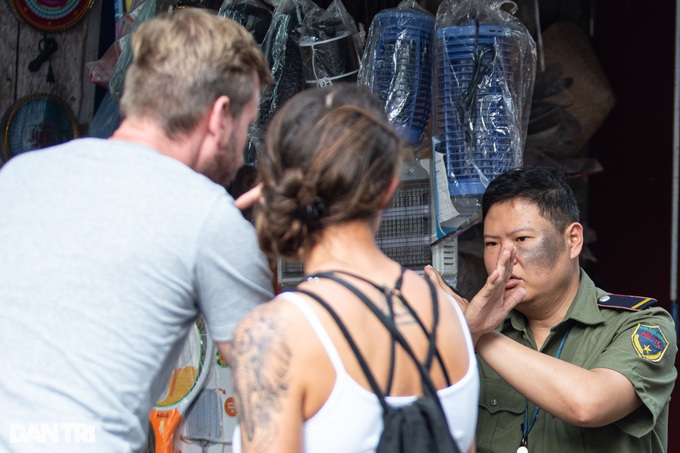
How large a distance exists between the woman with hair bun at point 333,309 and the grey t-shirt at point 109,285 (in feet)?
0.41

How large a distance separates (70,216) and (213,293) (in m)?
0.29

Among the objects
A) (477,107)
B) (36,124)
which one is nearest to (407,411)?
(477,107)

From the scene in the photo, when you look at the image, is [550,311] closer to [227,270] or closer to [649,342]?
[649,342]

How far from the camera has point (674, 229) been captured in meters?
4.23

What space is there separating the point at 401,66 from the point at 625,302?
100 cm

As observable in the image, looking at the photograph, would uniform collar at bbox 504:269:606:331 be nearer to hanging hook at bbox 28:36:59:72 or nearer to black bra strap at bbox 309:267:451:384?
black bra strap at bbox 309:267:451:384

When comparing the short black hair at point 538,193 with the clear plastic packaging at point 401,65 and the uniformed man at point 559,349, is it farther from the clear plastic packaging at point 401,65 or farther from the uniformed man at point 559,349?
the clear plastic packaging at point 401,65

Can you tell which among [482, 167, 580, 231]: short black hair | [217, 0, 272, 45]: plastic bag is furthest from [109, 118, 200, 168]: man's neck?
[217, 0, 272, 45]: plastic bag

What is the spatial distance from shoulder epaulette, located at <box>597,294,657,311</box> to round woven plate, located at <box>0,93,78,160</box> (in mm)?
2477

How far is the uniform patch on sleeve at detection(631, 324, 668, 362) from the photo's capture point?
7.72 feet

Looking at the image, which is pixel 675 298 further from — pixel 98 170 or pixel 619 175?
pixel 98 170

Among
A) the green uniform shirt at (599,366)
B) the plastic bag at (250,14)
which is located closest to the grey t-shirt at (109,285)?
the green uniform shirt at (599,366)

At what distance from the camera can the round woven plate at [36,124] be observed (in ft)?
12.8

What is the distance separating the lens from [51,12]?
400cm
